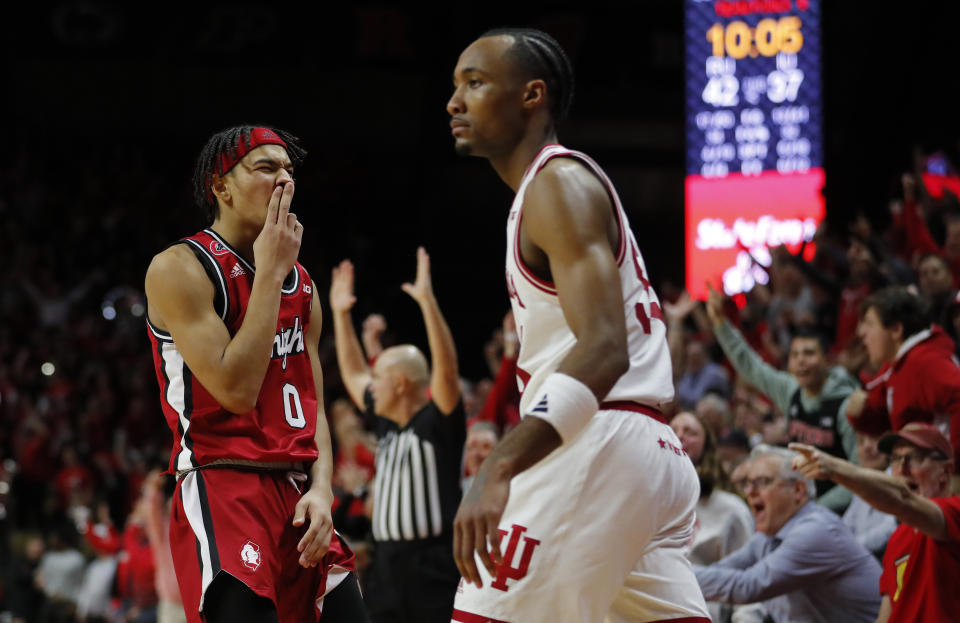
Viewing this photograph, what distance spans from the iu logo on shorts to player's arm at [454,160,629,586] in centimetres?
10

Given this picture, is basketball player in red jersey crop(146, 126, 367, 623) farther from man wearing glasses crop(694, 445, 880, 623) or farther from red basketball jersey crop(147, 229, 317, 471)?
man wearing glasses crop(694, 445, 880, 623)

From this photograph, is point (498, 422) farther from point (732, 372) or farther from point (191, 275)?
point (191, 275)

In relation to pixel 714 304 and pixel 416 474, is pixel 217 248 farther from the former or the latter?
pixel 714 304

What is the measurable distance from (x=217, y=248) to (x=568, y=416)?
1.31 meters

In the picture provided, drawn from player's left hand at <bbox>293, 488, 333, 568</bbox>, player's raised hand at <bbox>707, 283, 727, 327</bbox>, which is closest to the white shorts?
player's left hand at <bbox>293, 488, 333, 568</bbox>

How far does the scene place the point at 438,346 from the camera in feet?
17.7

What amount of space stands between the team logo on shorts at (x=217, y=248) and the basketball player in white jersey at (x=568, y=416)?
0.84 metres

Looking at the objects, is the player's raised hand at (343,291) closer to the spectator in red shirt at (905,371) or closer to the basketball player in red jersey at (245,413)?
the basketball player in red jersey at (245,413)

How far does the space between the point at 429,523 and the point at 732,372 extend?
523cm

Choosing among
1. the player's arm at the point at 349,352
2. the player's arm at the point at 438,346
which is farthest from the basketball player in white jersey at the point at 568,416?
the player's arm at the point at 349,352

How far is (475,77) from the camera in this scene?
2.72m

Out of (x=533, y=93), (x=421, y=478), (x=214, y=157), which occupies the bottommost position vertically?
(x=421, y=478)

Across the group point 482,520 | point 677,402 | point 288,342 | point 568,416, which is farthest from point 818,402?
point 482,520

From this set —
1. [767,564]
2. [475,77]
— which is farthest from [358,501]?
[475,77]
